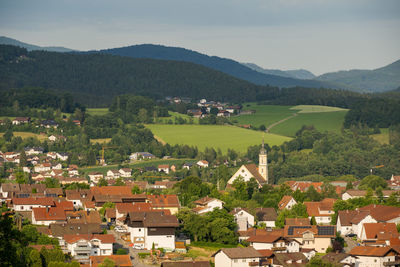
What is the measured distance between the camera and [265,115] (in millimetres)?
161500

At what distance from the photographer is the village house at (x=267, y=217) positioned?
209 ft

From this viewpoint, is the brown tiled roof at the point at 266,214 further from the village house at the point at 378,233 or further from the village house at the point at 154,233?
the village house at the point at 154,233

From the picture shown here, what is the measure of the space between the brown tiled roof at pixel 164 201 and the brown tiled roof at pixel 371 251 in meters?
14.7

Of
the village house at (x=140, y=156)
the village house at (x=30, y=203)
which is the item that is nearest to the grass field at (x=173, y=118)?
the village house at (x=140, y=156)

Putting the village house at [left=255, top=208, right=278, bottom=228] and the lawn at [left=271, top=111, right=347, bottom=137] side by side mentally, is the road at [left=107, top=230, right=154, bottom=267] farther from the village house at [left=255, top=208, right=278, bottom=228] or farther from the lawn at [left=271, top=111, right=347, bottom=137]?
the lawn at [left=271, top=111, right=347, bottom=137]

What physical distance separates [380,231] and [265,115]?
10263cm

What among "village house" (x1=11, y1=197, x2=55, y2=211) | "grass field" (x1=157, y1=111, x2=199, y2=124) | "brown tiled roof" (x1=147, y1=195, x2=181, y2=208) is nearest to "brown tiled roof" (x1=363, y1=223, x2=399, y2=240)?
A: "brown tiled roof" (x1=147, y1=195, x2=181, y2=208)

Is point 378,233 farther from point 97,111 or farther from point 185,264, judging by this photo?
point 97,111

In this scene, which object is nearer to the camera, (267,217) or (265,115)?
(267,217)

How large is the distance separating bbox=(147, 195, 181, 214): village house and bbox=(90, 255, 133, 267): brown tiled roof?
13.5 meters

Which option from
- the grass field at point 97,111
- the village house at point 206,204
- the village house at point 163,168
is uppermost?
the grass field at point 97,111

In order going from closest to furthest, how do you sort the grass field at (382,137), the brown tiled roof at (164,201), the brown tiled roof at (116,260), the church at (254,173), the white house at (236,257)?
the brown tiled roof at (116,260) → the white house at (236,257) → the brown tiled roof at (164,201) → the church at (254,173) → the grass field at (382,137)

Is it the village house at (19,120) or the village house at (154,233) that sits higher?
the village house at (19,120)

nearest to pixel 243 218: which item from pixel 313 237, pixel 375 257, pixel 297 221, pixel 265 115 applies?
pixel 297 221
